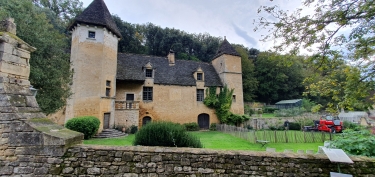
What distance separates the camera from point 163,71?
68.3 ft

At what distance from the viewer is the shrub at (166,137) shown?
20.4ft

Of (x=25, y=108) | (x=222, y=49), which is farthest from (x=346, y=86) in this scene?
(x=222, y=49)

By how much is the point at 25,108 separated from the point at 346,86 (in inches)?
343

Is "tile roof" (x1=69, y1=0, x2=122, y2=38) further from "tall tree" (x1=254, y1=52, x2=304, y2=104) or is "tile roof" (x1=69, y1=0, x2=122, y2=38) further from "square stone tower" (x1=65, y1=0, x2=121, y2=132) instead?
"tall tree" (x1=254, y1=52, x2=304, y2=104)

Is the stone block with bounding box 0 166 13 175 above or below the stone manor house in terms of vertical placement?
below

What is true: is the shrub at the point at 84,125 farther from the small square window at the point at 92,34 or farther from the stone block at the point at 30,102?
the stone block at the point at 30,102

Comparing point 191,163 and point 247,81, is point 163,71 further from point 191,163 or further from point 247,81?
point 247,81

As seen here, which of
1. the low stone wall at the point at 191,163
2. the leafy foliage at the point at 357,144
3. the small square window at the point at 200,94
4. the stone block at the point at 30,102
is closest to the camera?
the low stone wall at the point at 191,163

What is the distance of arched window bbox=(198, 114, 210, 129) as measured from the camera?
68.5ft

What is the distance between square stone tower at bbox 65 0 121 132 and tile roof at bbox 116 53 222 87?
245 cm

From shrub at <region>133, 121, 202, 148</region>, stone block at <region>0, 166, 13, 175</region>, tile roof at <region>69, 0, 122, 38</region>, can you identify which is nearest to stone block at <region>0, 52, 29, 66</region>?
stone block at <region>0, 166, 13, 175</region>

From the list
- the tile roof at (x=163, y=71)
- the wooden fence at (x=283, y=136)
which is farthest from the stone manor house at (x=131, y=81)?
the wooden fence at (x=283, y=136)

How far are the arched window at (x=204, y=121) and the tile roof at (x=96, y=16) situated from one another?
43.3 feet

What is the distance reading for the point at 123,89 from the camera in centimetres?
1797
